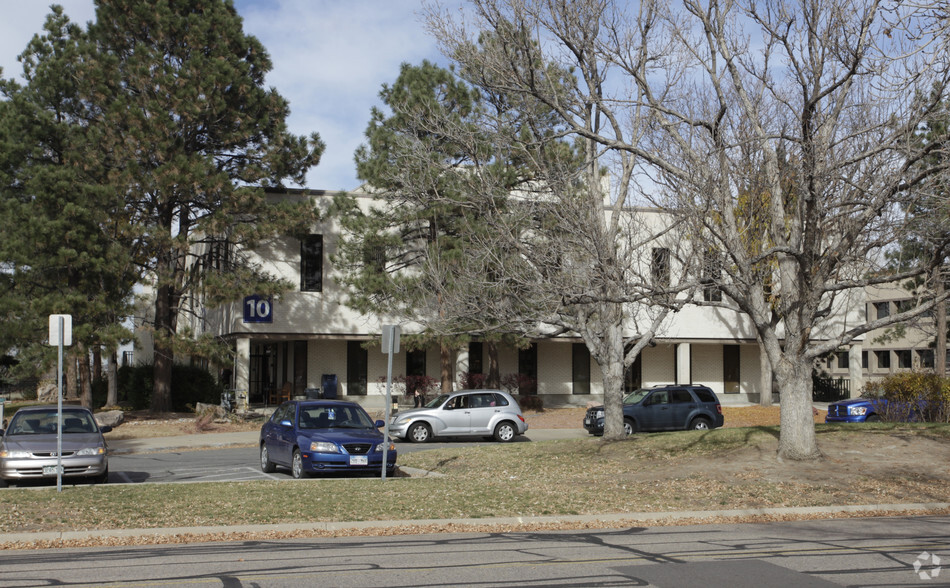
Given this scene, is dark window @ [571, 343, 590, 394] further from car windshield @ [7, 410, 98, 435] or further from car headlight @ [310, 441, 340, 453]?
car windshield @ [7, 410, 98, 435]

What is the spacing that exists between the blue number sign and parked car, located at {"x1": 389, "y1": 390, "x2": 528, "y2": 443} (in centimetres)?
1029

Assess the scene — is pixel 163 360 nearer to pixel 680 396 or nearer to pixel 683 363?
pixel 680 396

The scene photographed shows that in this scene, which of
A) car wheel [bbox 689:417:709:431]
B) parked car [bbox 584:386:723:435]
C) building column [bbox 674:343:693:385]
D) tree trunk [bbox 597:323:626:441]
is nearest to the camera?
tree trunk [bbox 597:323:626:441]

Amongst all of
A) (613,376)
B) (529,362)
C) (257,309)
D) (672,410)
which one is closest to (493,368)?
(529,362)

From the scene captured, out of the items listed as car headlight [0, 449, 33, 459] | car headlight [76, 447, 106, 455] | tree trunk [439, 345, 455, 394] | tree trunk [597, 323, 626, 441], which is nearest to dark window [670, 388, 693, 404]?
tree trunk [597, 323, 626, 441]

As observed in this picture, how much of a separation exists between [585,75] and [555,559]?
10.1m

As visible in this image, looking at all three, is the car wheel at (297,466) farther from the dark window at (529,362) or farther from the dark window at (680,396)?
the dark window at (529,362)

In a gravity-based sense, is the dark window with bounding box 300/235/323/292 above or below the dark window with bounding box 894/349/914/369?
above

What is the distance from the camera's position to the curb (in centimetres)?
1041

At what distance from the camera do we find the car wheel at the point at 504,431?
24.8 meters

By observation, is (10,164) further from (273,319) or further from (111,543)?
(111,543)

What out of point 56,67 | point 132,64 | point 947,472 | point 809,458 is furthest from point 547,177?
point 56,67

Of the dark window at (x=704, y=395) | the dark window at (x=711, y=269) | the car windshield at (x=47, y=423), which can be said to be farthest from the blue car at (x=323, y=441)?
the dark window at (x=704, y=395)

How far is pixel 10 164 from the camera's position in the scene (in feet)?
94.6
